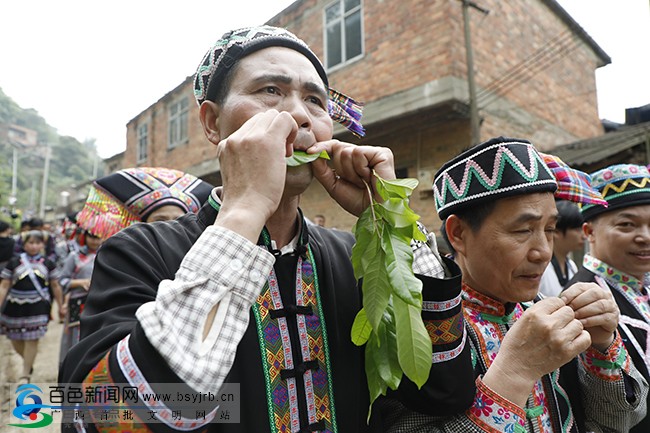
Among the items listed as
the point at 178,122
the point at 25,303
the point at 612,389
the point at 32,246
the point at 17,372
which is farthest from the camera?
the point at 178,122

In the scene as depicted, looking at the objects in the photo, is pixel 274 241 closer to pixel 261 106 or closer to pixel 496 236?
pixel 261 106

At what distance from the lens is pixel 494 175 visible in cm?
176

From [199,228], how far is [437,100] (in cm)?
785

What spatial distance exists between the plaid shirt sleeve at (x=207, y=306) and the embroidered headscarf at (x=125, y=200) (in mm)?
2131

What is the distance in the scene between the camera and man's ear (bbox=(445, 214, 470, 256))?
1894 millimetres

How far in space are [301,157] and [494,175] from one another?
867 millimetres

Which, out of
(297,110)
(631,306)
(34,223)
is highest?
(34,223)

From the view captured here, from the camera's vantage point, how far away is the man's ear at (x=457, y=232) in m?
1.89

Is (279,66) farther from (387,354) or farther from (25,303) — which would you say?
(25,303)

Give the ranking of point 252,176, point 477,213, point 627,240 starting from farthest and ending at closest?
point 627,240
point 477,213
point 252,176

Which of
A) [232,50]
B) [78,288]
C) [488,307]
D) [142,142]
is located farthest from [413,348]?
[142,142]

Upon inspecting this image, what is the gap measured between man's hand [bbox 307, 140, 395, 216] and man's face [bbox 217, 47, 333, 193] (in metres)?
0.07

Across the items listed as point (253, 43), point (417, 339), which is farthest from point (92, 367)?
point (253, 43)

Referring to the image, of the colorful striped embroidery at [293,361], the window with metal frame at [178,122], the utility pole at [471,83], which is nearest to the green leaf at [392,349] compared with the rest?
the colorful striped embroidery at [293,361]
